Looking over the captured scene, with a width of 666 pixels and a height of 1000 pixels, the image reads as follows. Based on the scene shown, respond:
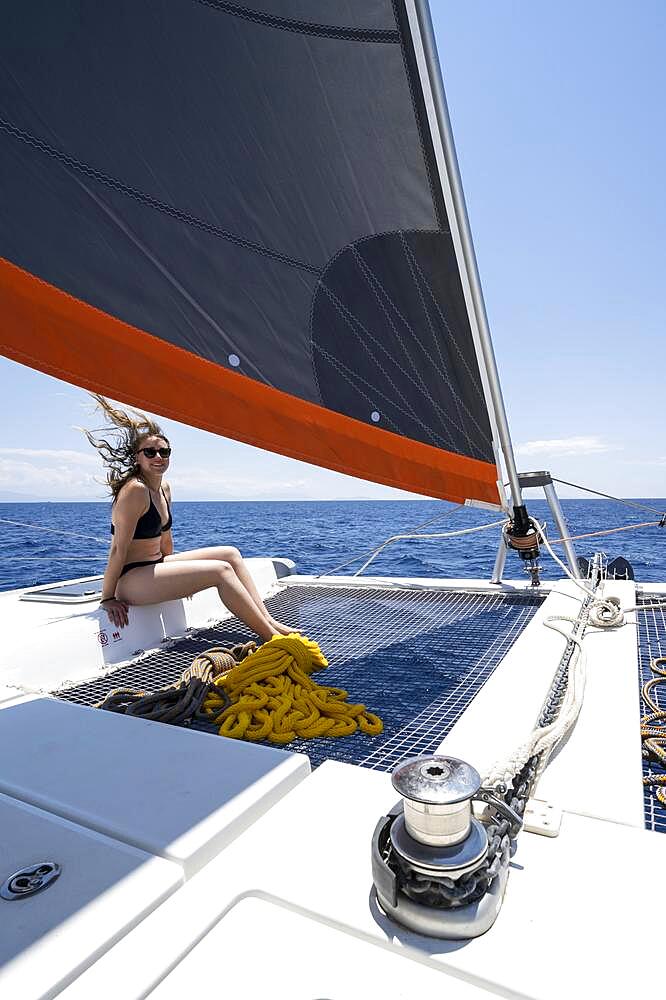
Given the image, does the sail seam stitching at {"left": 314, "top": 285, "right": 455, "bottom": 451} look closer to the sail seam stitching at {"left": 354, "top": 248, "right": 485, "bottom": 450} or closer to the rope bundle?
the sail seam stitching at {"left": 354, "top": 248, "right": 485, "bottom": 450}

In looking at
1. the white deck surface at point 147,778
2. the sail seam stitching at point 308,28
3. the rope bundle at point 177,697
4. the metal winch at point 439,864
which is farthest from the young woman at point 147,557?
the metal winch at point 439,864

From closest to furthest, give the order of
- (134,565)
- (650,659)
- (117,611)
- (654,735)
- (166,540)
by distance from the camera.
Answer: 1. (654,735)
2. (650,659)
3. (117,611)
4. (134,565)
5. (166,540)

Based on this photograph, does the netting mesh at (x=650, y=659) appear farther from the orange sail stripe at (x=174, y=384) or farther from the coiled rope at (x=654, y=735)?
the orange sail stripe at (x=174, y=384)

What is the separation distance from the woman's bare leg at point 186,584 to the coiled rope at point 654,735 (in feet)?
4.10

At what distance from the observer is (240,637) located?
2.34 m

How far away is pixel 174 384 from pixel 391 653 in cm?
122

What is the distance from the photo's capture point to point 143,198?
1.19 metres

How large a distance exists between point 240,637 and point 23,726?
1226mm

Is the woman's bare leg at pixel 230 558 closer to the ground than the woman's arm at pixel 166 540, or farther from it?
closer to the ground

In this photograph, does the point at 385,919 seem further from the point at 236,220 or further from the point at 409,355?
the point at 409,355

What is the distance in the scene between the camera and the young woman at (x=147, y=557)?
2213mm

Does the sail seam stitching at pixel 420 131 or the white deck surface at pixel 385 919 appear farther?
the sail seam stitching at pixel 420 131

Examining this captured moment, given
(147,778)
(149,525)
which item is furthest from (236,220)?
(149,525)

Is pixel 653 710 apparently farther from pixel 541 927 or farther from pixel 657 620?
pixel 541 927
